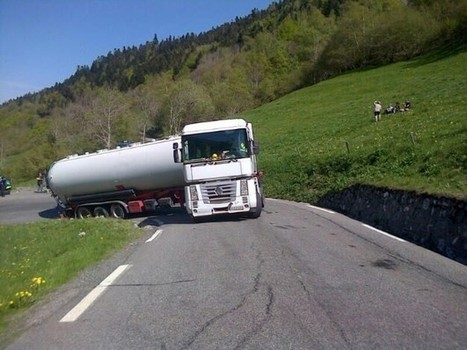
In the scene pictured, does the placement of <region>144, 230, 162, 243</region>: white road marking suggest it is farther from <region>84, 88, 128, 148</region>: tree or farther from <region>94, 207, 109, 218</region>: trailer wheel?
<region>84, 88, 128, 148</region>: tree

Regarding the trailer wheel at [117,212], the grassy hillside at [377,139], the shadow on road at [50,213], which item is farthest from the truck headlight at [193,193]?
the shadow on road at [50,213]

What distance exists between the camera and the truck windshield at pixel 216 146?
50.8 ft

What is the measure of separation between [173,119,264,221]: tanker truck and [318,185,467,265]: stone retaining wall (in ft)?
11.7

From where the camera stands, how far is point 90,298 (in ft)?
22.4

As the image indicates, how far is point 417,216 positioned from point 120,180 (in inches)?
499

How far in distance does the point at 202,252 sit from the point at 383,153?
1184 centimetres

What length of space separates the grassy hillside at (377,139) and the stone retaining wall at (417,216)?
1.15 ft

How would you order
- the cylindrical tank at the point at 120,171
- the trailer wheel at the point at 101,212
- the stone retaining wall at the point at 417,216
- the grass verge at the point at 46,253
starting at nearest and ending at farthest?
the grass verge at the point at 46,253 → the stone retaining wall at the point at 417,216 → the cylindrical tank at the point at 120,171 → the trailer wheel at the point at 101,212

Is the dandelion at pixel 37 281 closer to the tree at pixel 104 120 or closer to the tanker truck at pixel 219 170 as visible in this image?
the tanker truck at pixel 219 170

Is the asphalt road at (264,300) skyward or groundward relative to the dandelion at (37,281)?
groundward

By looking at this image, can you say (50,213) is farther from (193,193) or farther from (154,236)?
(154,236)

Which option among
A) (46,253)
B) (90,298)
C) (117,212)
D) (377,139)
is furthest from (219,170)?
(377,139)

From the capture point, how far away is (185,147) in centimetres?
1566

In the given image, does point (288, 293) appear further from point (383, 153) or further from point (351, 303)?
point (383, 153)
